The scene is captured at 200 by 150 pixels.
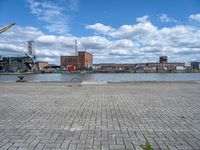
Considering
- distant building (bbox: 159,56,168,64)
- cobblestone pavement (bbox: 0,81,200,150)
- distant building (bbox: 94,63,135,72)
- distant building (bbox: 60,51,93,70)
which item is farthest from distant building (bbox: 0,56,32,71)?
cobblestone pavement (bbox: 0,81,200,150)

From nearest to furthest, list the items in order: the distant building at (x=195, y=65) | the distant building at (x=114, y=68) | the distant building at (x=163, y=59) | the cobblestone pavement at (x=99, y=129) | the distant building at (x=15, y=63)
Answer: the cobblestone pavement at (x=99, y=129) < the distant building at (x=15, y=63) < the distant building at (x=195, y=65) < the distant building at (x=114, y=68) < the distant building at (x=163, y=59)

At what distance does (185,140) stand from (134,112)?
2.34 metres

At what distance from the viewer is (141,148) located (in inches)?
126

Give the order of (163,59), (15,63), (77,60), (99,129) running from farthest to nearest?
(163,59)
(77,60)
(15,63)
(99,129)

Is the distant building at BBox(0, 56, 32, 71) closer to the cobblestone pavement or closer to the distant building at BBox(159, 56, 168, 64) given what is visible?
the distant building at BBox(159, 56, 168, 64)

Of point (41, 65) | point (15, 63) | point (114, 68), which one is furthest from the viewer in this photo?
point (114, 68)

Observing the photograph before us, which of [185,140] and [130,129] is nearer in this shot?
[185,140]

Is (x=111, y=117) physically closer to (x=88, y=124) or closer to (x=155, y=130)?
(x=88, y=124)

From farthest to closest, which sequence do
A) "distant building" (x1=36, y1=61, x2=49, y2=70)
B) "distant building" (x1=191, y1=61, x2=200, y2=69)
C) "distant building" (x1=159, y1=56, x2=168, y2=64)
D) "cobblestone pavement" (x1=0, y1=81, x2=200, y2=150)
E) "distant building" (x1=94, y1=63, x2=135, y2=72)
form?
"distant building" (x1=159, y1=56, x2=168, y2=64) < "distant building" (x1=94, y1=63, x2=135, y2=72) < "distant building" (x1=36, y1=61, x2=49, y2=70) < "distant building" (x1=191, y1=61, x2=200, y2=69) < "cobblestone pavement" (x1=0, y1=81, x2=200, y2=150)

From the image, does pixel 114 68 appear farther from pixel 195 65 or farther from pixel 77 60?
pixel 195 65

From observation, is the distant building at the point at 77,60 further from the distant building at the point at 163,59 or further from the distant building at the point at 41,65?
the distant building at the point at 163,59

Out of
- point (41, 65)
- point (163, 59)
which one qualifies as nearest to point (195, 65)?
point (163, 59)

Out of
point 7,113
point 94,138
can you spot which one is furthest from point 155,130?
point 7,113

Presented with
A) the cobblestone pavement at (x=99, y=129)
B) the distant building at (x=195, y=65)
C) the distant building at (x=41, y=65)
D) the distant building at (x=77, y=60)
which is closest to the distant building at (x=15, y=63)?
the distant building at (x=41, y=65)
